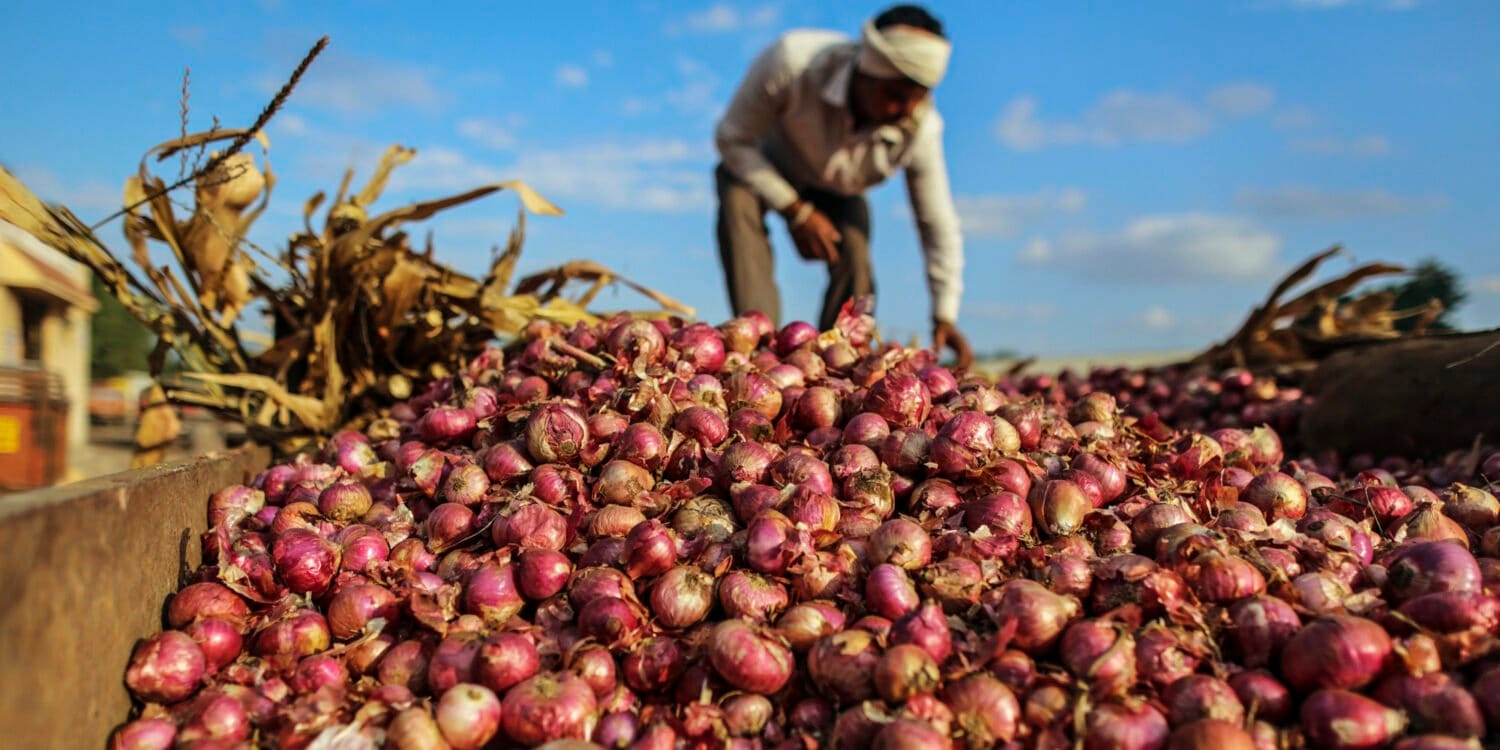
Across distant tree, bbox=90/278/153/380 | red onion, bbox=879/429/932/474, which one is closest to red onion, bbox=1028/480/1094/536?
red onion, bbox=879/429/932/474

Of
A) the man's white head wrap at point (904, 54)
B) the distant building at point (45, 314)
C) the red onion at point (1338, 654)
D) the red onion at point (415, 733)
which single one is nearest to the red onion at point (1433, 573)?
the red onion at point (1338, 654)

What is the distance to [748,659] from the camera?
4.46 ft

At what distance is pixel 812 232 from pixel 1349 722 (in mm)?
3400

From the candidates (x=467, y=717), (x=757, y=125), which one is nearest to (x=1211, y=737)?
(x=467, y=717)

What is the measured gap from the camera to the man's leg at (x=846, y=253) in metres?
4.70

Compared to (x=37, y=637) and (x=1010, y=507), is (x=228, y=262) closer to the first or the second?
(x=37, y=637)

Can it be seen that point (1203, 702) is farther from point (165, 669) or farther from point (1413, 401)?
point (1413, 401)

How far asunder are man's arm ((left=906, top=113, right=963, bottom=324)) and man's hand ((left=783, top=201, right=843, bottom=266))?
0.59 metres

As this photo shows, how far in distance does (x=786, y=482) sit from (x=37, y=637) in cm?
122

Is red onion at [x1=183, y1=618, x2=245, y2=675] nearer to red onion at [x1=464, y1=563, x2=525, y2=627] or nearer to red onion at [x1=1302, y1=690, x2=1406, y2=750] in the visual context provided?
red onion at [x1=464, y1=563, x2=525, y2=627]

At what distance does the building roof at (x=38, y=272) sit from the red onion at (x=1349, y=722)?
934 cm

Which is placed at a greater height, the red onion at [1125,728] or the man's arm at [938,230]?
the man's arm at [938,230]

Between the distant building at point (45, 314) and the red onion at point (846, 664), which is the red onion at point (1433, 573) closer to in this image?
the red onion at point (846, 664)

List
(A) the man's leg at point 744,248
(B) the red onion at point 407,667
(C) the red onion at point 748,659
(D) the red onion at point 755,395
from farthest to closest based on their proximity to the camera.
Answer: (A) the man's leg at point 744,248 < (D) the red onion at point 755,395 < (B) the red onion at point 407,667 < (C) the red onion at point 748,659
